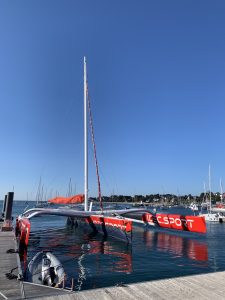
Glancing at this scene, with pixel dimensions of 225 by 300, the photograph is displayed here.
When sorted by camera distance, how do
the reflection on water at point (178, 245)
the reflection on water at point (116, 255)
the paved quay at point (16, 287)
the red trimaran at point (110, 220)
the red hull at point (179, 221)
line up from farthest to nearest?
the red hull at point (179, 221) < the red trimaran at point (110, 220) < the reflection on water at point (178, 245) < the reflection on water at point (116, 255) < the paved quay at point (16, 287)

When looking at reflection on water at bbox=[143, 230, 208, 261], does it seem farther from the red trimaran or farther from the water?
the red trimaran

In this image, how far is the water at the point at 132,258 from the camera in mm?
13891

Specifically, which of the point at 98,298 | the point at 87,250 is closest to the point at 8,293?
the point at 98,298

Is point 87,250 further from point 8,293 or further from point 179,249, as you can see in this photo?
point 8,293

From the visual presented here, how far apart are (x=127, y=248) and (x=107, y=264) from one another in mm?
5658

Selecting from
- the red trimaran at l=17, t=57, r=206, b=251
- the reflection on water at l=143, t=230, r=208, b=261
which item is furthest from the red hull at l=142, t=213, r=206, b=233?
the reflection on water at l=143, t=230, r=208, b=261

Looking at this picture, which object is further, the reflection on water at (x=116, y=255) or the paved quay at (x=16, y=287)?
the reflection on water at (x=116, y=255)

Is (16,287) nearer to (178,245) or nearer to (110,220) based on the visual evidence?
(178,245)

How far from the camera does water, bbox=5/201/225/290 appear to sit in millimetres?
13891

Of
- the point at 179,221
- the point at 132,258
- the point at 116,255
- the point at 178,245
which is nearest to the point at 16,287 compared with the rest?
the point at 132,258

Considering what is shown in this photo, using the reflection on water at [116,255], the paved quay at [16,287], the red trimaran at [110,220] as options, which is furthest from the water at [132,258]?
the paved quay at [16,287]

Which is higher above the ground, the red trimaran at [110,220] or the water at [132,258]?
the red trimaran at [110,220]

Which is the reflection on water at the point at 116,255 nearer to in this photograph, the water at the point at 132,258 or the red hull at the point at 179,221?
the water at the point at 132,258

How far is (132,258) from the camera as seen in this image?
18422 mm
